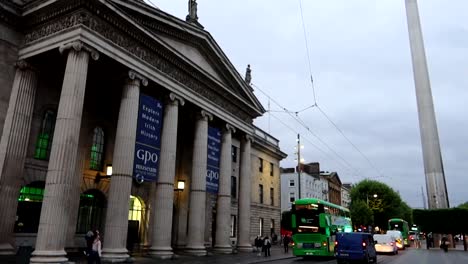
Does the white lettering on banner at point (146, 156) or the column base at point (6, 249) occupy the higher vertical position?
the white lettering on banner at point (146, 156)

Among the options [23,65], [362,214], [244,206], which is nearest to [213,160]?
[244,206]

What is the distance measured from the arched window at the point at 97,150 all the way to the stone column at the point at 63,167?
278 inches

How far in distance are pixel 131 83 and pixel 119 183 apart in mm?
5431

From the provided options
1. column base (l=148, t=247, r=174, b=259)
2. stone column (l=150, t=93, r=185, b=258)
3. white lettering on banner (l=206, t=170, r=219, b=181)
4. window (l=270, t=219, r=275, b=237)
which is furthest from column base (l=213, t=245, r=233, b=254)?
window (l=270, t=219, r=275, b=237)

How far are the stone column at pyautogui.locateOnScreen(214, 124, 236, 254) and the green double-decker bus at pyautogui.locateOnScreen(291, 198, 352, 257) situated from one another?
17.6ft

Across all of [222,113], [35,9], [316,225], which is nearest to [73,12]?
[35,9]

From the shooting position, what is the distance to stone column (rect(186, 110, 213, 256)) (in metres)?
25.4

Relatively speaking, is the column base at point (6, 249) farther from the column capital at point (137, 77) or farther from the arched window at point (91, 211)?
the column capital at point (137, 77)

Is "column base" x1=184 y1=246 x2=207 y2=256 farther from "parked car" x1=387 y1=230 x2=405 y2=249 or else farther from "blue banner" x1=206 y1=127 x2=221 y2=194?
"parked car" x1=387 y1=230 x2=405 y2=249

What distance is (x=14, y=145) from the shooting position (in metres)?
18.4

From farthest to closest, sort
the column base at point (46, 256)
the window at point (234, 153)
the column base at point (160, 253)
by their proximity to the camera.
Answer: the window at point (234, 153), the column base at point (160, 253), the column base at point (46, 256)

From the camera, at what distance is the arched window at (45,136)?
20.6 metres

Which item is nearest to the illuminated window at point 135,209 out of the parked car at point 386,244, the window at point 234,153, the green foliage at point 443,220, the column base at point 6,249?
the column base at point 6,249

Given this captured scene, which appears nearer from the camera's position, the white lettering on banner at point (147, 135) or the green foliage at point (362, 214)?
the white lettering on banner at point (147, 135)
